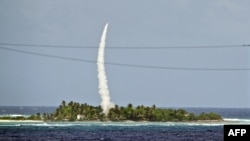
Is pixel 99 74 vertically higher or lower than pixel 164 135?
higher

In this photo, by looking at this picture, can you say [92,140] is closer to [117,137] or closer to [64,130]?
[117,137]

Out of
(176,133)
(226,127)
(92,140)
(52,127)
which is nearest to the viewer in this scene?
(226,127)

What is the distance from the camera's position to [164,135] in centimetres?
17562

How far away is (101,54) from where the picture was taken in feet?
547

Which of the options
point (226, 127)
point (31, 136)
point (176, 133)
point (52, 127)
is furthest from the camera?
point (52, 127)

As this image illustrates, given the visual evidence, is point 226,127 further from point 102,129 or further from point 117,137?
point 102,129

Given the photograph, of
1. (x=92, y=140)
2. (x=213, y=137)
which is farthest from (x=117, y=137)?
(x=213, y=137)

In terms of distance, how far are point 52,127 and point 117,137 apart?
37450 millimetres

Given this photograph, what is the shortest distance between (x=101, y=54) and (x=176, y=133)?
93.4 ft

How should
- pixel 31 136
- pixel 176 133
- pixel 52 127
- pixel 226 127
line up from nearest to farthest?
pixel 226 127 → pixel 31 136 → pixel 176 133 → pixel 52 127

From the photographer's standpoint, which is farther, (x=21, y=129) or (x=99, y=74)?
(x=21, y=129)

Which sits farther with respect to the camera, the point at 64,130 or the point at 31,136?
the point at 64,130

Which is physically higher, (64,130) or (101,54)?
(101,54)

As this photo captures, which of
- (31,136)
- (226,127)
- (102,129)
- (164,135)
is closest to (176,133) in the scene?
(164,135)
